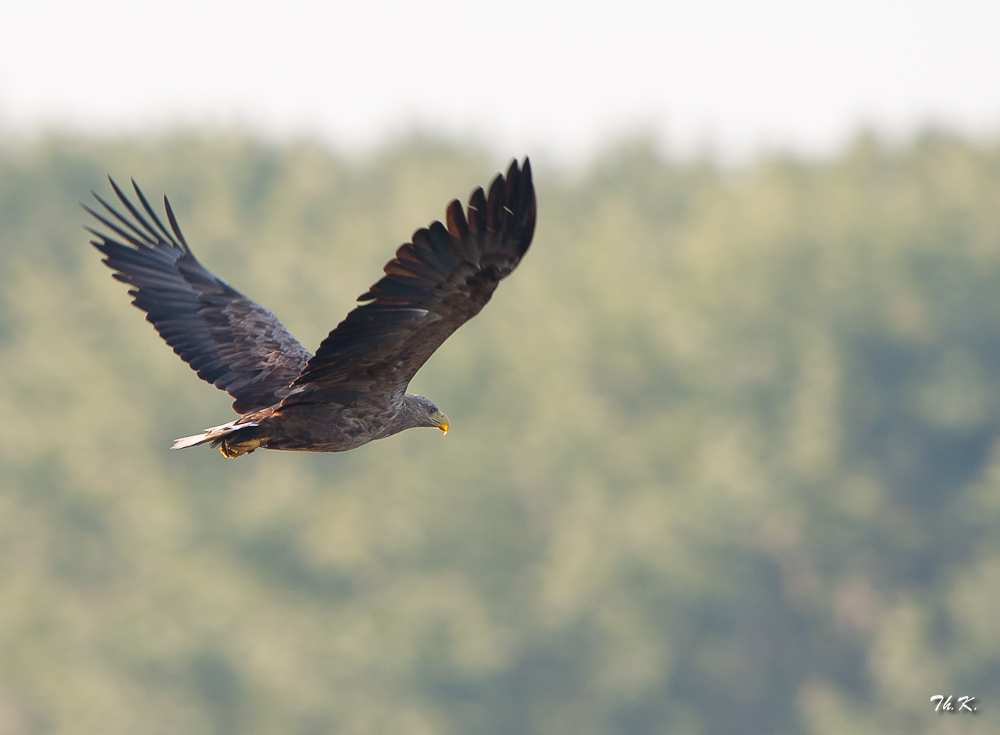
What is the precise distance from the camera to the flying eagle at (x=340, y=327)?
7.04 metres

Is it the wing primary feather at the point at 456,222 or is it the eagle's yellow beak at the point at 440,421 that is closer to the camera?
the wing primary feather at the point at 456,222

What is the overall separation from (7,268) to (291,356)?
129 ft

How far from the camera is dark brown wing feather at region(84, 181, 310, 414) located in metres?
9.61

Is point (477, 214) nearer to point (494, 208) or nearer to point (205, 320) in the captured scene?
point (494, 208)

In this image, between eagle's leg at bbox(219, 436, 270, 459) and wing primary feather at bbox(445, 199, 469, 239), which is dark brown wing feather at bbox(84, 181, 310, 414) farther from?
wing primary feather at bbox(445, 199, 469, 239)

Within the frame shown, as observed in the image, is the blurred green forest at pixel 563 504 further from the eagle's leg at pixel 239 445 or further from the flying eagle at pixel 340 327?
the eagle's leg at pixel 239 445

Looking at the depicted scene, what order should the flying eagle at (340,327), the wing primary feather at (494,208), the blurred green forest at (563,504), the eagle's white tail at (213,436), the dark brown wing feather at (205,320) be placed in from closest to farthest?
the wing primary feather at (494,208)
the flying eagle at (340,327)
the eagle's white tail at (213,436)
the dark brown wing feather at (205,320)
the blurred green forest at (563,504)

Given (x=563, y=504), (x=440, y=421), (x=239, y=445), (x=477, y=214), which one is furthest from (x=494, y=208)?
(x=563, y=504)

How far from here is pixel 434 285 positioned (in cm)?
724

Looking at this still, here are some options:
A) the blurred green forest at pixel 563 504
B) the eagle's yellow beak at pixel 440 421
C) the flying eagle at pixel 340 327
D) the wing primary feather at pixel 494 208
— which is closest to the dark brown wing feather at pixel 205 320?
the flying eagle at pixel 340 327

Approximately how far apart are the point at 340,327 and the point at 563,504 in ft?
108

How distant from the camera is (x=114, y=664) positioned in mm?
35625

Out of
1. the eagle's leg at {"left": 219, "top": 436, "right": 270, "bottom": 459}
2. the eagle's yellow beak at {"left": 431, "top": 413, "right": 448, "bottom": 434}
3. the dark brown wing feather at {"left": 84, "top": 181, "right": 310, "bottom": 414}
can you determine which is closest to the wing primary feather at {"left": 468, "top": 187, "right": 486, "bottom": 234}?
the eagle's leg at {"left": 219, "top": 436, "right": 270, "bottom": 459}

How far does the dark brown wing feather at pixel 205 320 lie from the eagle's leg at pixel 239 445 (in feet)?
2.16
